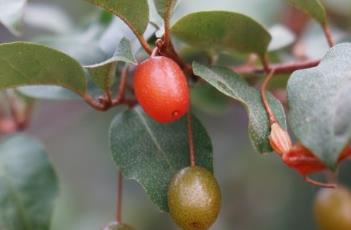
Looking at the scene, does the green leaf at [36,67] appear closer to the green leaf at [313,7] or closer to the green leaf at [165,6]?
the green leaf at [165,6]

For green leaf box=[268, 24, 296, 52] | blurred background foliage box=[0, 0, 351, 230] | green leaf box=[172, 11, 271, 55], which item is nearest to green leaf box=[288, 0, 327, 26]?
green leaf box=[172, 11, 271, 55]

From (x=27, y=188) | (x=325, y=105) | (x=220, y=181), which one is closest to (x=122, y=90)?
(x=27, y=188)

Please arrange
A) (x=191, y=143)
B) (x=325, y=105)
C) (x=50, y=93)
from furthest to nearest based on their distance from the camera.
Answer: (x=50, y=93) → (x=191, y=143) → (x=325, y=105)

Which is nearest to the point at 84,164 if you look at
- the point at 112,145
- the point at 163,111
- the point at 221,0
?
the point at 221,0

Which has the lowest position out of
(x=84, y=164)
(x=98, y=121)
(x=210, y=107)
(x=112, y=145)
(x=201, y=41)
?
(x=84, y=164)

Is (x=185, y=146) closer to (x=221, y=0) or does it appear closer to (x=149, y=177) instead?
(x=149, y=177)

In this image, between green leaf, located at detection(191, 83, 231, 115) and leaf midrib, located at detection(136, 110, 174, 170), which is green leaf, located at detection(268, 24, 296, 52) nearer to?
green leaf, located at detection(191, 83, 231, 115)

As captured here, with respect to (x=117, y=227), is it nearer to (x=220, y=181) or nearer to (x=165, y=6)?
(x=165, y=6)
